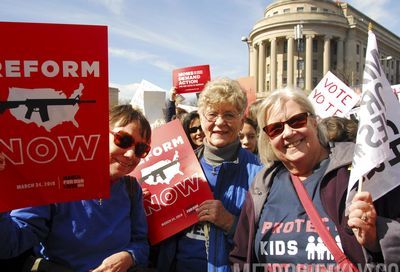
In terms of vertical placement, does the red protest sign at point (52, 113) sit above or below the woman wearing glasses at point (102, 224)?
above

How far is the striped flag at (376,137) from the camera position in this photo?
1.96 meters

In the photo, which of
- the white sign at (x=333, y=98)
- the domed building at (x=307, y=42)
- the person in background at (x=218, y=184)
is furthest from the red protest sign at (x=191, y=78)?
the domed building at (x=307, y=42)

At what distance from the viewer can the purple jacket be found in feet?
6.18

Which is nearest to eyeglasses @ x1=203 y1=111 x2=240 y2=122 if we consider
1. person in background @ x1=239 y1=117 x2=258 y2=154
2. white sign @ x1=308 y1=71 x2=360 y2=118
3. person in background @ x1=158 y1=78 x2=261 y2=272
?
person in background @ x1=158 y1=78 x2=261 y2=272

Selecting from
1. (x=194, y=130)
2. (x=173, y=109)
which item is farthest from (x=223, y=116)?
(x=173, y=109)

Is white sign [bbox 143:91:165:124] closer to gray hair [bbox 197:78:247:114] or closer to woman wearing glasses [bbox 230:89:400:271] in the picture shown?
gray hair [bbox 197:78:247:114]

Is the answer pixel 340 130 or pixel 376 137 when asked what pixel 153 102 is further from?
pixel 376 137

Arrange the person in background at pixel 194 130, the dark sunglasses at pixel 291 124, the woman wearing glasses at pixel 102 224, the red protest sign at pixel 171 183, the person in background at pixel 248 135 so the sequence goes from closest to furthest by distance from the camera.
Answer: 1. the woman wearing glasses at pixel 102 224
2. the dark sunglasses at pixel 291 124
3. the red protest sign at pixel 171 183
4. the person in background at pixel 194 130
5. the person in background at pixel 248 135

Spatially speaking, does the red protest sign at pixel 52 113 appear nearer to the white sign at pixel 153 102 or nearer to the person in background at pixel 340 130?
the person in background at pixel 340 130

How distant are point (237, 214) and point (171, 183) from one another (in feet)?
1.77

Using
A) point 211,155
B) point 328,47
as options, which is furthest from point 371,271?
point 328,47

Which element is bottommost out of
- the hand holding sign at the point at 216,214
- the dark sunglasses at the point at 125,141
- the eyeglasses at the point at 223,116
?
the hand holding sign at the point at 216,214

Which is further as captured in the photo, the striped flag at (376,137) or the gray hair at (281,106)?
the gray hair at (281,106)

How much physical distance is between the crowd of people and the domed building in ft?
199
